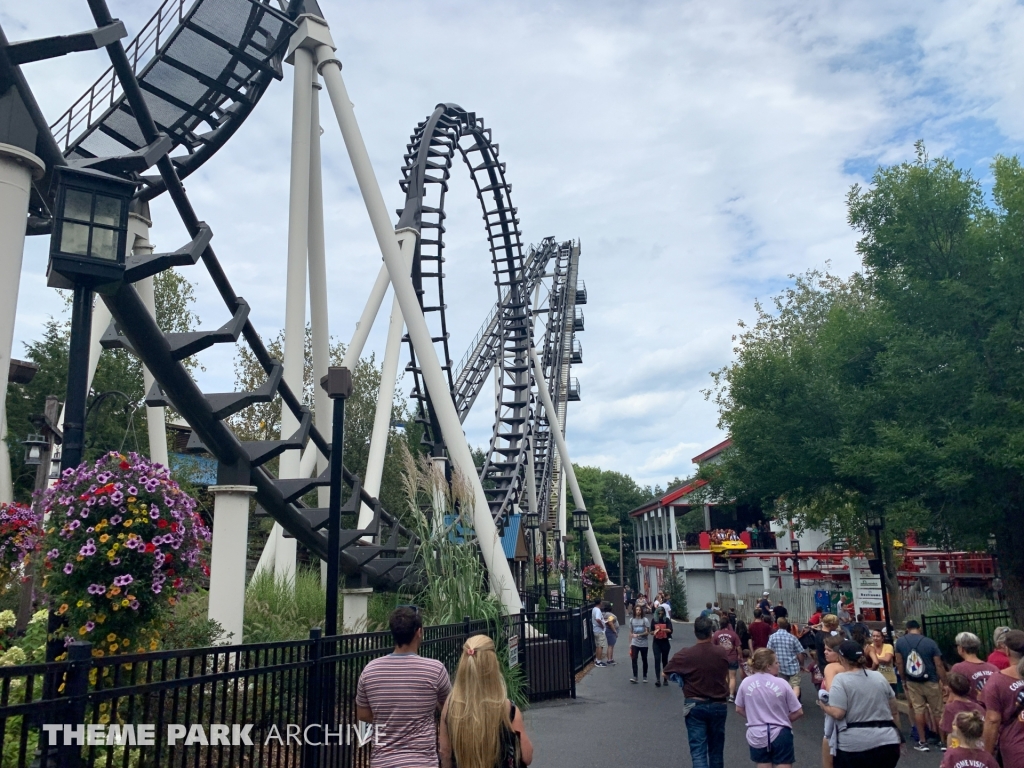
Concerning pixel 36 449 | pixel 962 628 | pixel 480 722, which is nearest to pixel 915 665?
pixel 962 628

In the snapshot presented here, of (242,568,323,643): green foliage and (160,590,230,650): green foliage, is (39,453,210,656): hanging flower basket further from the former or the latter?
(242,568,323,643): green foliage

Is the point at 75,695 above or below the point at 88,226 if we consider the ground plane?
below

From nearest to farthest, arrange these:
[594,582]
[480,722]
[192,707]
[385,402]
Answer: [480,722] → [192,707] → [385,402] → [594,582]

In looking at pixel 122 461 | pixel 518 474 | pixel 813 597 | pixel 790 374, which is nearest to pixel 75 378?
pixel 122 461

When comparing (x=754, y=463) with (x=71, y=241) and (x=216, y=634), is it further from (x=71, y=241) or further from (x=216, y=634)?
(x=71, y=241)

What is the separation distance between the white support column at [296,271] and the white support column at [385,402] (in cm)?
184

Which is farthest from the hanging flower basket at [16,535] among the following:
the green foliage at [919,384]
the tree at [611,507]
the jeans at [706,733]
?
the tree at [611,507]

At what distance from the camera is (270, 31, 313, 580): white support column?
12047mm

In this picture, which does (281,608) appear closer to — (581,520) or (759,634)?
(759,634)

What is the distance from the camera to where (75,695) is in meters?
3.30

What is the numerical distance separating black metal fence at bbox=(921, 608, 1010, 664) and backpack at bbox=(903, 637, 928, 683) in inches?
188

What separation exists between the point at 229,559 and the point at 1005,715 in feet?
22.1

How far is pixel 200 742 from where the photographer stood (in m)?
4.16

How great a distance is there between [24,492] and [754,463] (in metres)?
18.9
